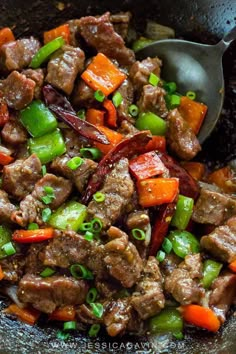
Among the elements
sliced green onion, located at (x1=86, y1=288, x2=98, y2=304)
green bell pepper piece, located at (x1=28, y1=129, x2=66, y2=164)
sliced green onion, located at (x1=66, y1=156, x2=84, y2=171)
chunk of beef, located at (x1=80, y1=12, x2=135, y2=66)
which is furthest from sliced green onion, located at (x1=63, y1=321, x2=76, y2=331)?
chunk of beef, located at (x1=80, y1=12, x2=135, y2=66)

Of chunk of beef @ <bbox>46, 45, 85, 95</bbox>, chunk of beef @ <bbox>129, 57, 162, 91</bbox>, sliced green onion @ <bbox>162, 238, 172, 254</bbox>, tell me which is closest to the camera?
sliced green onion @ <bbox>162, 238, 172, 254</bbox>

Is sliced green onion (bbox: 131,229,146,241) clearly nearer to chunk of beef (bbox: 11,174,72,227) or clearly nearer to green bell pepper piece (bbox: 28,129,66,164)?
chunk of beef (bbox: 11,174,72,227)

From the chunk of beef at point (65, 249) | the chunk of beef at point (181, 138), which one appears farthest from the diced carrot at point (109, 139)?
the chunk of beef at point (65, 249)

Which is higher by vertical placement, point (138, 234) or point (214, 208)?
point (214, 208)

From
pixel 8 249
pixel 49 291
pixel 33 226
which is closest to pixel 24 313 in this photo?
pixel 49 291

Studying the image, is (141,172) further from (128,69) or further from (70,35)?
(70,35)

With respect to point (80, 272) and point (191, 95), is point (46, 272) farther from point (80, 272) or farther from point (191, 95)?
point (191, 95)

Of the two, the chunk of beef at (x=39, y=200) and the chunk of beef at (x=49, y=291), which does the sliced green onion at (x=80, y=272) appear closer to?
the chunk of beef at (x=49, y=291)
